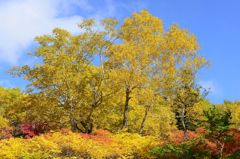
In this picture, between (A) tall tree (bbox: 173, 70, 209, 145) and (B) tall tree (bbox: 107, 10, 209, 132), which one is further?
(B) tall tree (bbox: 107, 10, 209, 132)

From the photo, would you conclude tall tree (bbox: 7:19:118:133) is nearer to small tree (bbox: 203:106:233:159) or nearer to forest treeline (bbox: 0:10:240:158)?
forest treeline (bbox: 0:10:240:158)

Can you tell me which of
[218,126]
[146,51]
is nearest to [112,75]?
[146,51]

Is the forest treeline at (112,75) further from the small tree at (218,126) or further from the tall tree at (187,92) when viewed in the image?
the small tree at (218,126)

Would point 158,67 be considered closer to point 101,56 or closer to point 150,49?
point 150,49

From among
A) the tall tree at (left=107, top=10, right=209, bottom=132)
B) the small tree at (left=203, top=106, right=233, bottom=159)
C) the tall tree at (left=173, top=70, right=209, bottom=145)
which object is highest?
the tall tree at (left=107, top=10, right=209, bottom=132)

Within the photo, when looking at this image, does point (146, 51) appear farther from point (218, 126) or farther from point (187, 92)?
point (218, 126)

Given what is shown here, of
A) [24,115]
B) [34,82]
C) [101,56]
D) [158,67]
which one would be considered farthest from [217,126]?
[24,115]

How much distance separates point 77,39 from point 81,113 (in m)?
4.27

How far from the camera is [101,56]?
1204 cm

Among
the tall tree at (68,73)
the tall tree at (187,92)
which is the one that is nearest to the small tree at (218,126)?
the tall tree at (187,92)

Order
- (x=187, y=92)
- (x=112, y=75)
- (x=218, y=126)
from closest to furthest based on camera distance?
(x=218, y=126), (x=187, y=92), (x=112, y=75)

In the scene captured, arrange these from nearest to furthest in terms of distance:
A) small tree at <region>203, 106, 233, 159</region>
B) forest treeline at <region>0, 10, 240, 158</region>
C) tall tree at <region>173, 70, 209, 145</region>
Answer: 1. small tree at <region>203, 106, 233, 159</region>
2. tall tree at <region>173, 70, 209, 145</region>
3. forest treeline at <region>0, 10, 240, 158</region>

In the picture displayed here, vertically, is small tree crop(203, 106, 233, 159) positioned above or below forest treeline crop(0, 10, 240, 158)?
below

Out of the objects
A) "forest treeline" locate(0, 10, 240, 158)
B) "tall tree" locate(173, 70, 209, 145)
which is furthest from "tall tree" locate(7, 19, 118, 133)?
"tall tree" locate(173, 70, 209, 145)
